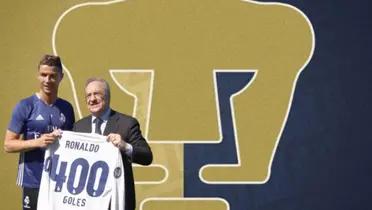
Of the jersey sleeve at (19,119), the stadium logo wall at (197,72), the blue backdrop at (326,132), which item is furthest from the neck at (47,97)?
the blue backdrop at (326,132)

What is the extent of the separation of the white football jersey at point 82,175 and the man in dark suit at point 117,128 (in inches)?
1.3

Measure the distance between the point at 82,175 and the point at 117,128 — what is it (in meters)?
0.28

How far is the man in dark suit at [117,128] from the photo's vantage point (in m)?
2.88

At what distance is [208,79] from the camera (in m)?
4.37

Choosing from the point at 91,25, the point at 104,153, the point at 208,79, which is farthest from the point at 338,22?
the point at 104,153

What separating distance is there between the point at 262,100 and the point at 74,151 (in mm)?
1672

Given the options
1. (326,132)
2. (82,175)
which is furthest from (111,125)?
(326,132)

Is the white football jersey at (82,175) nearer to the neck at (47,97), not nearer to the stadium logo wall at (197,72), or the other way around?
the neck at (47,97)

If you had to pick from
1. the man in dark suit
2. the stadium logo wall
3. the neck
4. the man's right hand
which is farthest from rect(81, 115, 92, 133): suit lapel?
the stadium logo wall

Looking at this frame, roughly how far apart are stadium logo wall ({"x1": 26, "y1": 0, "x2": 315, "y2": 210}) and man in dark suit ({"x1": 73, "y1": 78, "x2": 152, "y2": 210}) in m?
1.36

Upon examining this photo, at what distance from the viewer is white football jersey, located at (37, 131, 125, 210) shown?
9.78ft

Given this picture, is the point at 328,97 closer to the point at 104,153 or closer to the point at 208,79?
the point at 208,79

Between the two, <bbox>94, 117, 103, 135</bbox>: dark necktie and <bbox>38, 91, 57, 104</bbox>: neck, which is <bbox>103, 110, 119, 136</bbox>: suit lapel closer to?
<bbox>94, 117, 103, 135</bbox>: dark necktie

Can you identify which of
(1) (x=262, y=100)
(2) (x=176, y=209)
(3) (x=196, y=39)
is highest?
(3) (x=196, y=39)
